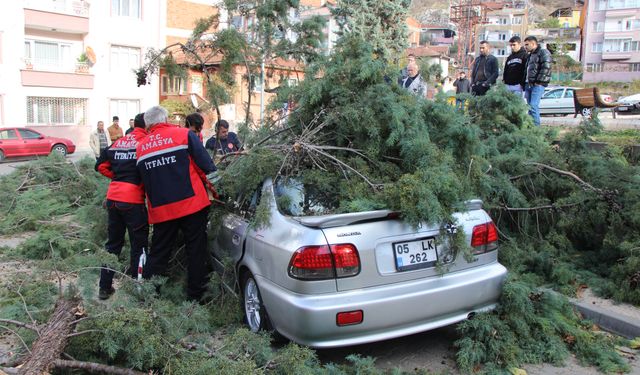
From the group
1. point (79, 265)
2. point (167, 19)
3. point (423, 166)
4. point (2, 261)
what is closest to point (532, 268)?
point (423, 166)

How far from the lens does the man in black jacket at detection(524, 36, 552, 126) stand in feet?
32.6

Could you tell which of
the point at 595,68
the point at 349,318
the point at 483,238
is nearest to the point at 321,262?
the point at 349,318

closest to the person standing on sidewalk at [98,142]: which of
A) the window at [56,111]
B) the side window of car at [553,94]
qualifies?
the window at [56,111]

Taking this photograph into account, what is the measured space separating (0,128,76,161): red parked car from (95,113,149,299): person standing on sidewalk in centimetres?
2024

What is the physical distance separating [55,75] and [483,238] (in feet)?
109

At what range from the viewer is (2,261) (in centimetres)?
672

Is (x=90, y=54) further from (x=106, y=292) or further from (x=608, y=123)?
(x=106, y=292)

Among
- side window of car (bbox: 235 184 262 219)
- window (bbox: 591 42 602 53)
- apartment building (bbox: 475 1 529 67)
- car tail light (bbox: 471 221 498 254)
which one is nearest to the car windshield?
side window of car (bbox: 235 184 262 219)

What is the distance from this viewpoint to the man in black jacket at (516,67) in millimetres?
10445

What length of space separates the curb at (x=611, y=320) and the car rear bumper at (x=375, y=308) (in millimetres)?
1441

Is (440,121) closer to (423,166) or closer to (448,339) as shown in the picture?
(423,166)

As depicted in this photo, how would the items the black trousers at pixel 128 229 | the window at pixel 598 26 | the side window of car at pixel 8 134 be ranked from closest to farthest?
the black trousers at pixel 128 229
the side window of car at pixel 8 134
the window at pixel 598 26

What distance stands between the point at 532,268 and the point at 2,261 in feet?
20.3

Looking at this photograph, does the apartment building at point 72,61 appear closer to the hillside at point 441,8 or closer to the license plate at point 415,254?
the license plate at point 415,254
